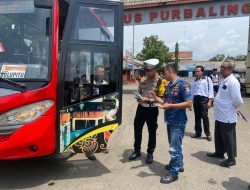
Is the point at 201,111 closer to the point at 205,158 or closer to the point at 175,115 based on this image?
the point at 205,158

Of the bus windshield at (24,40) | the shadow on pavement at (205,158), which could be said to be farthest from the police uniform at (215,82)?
the bus windshield at (24,40)

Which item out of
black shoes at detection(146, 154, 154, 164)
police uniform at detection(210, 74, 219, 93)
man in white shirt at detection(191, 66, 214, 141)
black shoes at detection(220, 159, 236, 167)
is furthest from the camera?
police uniform at detection(210, 74, 219, 93)

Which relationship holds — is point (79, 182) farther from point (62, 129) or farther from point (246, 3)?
point (246, 3)

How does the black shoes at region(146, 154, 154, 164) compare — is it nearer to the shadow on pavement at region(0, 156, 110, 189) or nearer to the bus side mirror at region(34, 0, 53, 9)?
the shadow on pavement at region(0, 156, 110, 189)

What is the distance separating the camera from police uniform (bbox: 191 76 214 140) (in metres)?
7.31

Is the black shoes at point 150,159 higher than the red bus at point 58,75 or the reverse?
the reverse

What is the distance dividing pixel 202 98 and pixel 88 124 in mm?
3752

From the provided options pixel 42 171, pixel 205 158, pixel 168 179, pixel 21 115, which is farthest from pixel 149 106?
pixel 21 115

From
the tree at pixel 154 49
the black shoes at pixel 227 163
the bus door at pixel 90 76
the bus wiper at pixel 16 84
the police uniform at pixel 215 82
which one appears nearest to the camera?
the bus wiper at pixel 16 84

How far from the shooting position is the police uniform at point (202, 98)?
731 centimetres

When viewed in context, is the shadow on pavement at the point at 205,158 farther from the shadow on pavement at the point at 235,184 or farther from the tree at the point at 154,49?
the tree at the point at 154,49

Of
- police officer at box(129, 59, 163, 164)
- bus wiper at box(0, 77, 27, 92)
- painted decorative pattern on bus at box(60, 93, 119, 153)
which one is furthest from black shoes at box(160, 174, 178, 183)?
bus wiper at box(0, 77, 27, 92)

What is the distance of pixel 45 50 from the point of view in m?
4.05

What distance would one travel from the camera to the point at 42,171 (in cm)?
496
